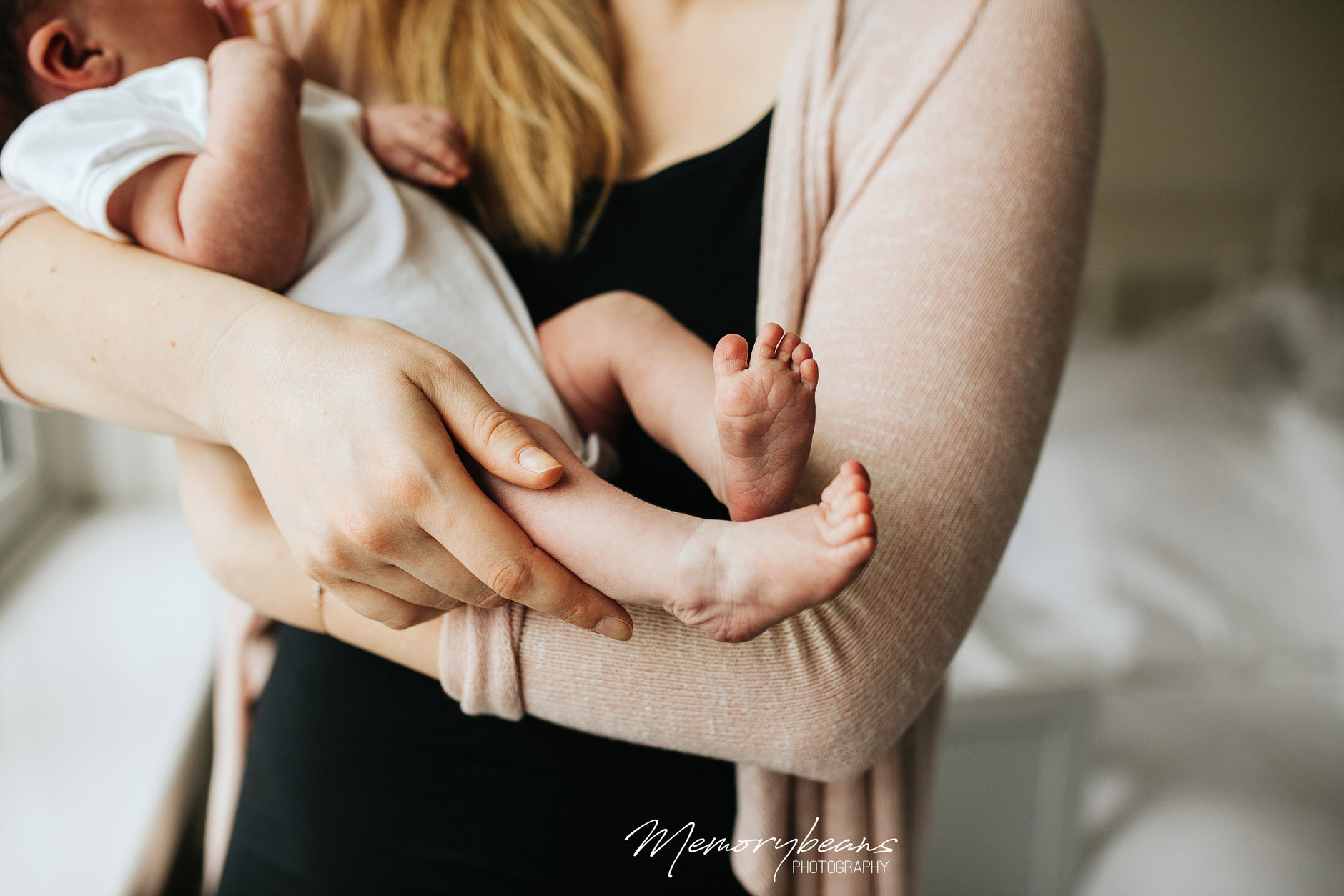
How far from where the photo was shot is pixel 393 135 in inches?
27.5

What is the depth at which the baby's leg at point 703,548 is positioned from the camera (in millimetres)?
392

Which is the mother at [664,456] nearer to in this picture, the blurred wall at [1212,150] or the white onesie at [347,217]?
the white onesie at [347,217]

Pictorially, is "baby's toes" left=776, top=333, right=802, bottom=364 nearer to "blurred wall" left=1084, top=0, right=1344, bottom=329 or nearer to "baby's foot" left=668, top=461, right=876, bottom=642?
"baby's foot" left=668, top=461, right=876, bottom=642

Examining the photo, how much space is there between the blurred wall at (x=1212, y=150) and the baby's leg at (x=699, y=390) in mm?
2450

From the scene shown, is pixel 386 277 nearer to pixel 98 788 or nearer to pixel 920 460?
pixel 920 460

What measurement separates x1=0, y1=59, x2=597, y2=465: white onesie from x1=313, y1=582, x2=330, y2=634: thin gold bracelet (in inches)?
7.4

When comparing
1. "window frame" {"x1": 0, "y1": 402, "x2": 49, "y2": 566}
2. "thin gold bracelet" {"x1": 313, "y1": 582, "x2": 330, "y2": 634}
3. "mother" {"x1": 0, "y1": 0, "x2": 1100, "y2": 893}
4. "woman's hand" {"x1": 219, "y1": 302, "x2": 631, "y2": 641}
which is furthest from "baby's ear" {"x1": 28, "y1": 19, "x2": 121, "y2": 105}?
"window frame" {"x1": 0, "y1": 402, "x2": 49, "y2": 566}

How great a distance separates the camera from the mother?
1.47 ft

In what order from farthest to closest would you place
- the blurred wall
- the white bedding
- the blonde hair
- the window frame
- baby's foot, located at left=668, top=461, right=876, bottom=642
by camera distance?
1. the blurred wall
2. the white bedding
3. the window frame
4. the blonde hair
5. baby's foot, located at left=668, top=461, right=876, bottom=642

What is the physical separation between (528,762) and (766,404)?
0.41m

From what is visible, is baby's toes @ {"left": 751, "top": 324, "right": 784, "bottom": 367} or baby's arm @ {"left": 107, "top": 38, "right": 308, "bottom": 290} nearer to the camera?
baby's toes @ {"left": 751, "top": 324, "right": 784, "bottom": 367}

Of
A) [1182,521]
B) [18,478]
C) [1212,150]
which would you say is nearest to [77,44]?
[18,478]

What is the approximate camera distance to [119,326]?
→ 1.69 ft

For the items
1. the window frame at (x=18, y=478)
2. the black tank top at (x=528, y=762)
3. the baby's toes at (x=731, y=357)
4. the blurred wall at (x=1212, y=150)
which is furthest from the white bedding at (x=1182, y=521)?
the window frame at (x=18, y=478)
